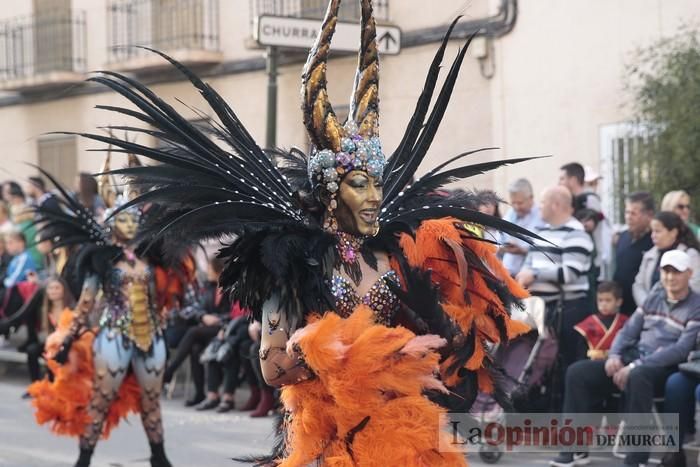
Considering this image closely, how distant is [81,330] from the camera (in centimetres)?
812

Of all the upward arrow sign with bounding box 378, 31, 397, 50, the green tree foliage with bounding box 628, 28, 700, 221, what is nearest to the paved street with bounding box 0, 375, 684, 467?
the green tree foliage with bounding box 628, 28, 700, 221

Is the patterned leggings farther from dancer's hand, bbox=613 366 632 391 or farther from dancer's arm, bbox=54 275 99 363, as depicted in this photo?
dancer's hand, bbox=613 366 632 391

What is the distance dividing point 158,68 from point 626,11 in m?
8.33

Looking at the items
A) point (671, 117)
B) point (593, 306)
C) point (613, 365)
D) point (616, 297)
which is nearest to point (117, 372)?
point (613, 365)

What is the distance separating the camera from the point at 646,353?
827 cm

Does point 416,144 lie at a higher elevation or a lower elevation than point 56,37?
lower

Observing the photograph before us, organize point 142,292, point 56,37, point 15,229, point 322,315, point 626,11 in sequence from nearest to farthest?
point 322,315 → point 142,292 → point 626,11 → point 15,229 → point 56,37

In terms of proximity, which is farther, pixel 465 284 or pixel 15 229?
pixel 15 229

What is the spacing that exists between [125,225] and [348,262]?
3488mm

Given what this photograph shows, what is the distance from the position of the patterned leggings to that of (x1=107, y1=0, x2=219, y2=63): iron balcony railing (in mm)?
10549

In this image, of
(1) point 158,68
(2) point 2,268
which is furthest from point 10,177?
(2) point 2,268

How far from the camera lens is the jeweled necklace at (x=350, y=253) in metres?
4.71

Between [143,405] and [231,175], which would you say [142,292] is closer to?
[143,405]

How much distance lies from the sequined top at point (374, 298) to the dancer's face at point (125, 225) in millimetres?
3460
